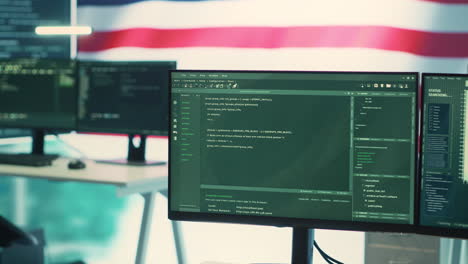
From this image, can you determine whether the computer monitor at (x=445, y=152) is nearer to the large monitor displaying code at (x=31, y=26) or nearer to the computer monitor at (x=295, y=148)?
the computer monitor at (x=295, y=148)

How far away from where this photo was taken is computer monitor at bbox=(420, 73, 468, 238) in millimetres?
1302

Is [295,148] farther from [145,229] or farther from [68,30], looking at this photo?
[68,30]

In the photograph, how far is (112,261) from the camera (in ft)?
12.0

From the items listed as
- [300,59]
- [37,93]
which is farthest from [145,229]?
[300,59]

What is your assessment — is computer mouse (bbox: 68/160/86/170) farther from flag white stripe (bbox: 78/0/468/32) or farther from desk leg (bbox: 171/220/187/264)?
flag white stripe (bbox: 78/0/468/32)

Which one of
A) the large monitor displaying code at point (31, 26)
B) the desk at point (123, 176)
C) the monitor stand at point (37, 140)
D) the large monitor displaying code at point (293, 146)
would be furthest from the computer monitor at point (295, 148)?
the large monitor displaying code at point (31, 26)

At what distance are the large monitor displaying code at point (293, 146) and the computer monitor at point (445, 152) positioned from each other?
28 millimetres

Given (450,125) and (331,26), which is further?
(331,26)

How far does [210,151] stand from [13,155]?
6.13ft

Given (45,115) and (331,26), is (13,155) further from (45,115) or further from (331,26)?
(331,26)

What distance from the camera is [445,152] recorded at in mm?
1308

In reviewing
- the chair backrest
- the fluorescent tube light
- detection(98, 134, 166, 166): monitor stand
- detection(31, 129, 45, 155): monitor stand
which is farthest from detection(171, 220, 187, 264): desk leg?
the chair backrest

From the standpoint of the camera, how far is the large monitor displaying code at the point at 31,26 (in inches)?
142

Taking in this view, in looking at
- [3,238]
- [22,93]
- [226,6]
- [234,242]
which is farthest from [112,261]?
[3,238]
